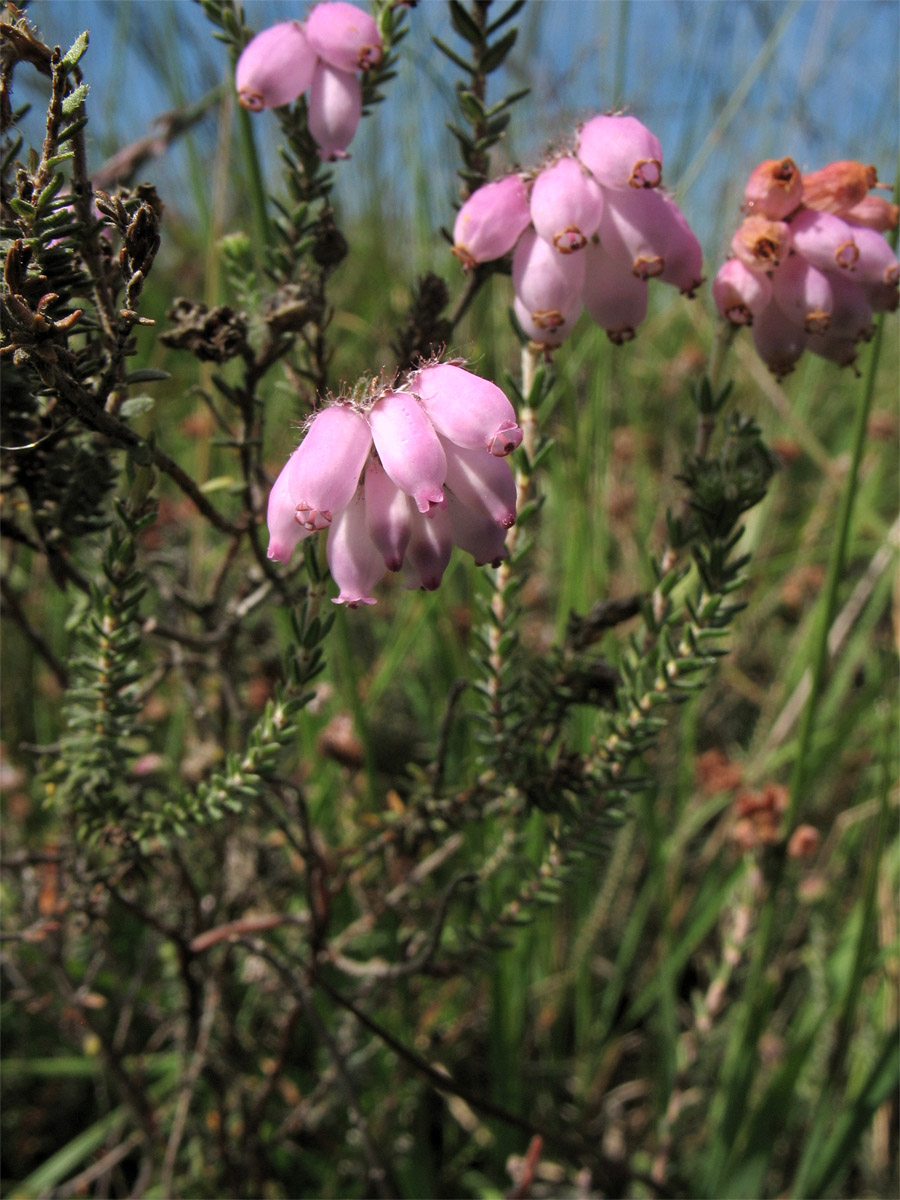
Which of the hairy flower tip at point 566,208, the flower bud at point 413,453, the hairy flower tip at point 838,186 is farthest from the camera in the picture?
the hairy flower tip at point 838,186

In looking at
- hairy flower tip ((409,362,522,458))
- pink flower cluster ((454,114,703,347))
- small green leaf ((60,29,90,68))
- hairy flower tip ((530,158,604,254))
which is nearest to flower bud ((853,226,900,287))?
pink flower cluster ((454,114,703,347))

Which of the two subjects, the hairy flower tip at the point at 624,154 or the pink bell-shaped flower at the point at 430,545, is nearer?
the pink bell-shaped flower at the point at 430,545

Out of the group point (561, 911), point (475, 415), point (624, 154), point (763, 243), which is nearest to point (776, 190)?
point (763, 243)

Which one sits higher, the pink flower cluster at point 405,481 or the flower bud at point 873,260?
the flower bud at point 873,260

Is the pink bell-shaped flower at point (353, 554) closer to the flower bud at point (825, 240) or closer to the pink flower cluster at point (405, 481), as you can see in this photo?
the pink flower cluster at point (405, 481)

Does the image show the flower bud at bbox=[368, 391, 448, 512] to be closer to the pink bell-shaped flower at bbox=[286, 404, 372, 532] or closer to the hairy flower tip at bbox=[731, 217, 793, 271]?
the pink bell-shaped flower at bbox=[286, 404, 372, 532]

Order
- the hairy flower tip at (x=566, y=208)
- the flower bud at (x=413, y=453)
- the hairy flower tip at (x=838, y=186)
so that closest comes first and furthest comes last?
the flower bud at (x=413, y=453) → the hairy flower tip at (x=566, y=208) → the hairy flower tip at (x=838, y=186)

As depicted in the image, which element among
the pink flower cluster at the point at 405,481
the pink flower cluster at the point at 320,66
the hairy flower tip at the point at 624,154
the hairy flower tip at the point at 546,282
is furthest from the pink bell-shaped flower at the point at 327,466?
the pink flower cluster at the point at 320,66
